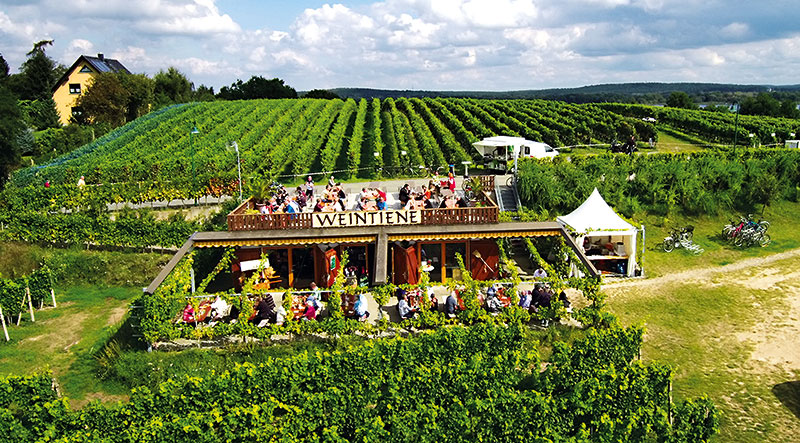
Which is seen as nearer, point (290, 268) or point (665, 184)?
point (290, 268)

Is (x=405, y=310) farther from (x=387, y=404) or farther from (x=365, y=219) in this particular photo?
(x=387, y=404)

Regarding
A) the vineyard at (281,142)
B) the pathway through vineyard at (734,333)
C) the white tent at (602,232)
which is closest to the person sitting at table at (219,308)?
the pathway through vineyard at (734,333)

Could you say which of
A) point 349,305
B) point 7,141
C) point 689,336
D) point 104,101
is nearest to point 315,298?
point 349,305

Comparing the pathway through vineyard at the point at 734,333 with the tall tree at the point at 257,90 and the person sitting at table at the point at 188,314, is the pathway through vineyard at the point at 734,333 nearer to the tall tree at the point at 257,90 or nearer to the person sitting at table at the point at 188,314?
the person sitting at table at the point at 188,314

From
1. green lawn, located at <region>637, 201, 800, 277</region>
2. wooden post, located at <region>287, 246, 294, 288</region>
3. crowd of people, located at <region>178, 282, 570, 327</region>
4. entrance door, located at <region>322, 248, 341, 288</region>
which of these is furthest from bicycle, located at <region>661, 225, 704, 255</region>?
wooden post, located at <region>287, 246, 294, 288</region>

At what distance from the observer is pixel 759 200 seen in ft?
96.4

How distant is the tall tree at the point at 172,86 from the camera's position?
98375 mm

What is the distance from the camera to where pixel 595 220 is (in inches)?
893

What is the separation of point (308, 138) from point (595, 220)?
33365 mm

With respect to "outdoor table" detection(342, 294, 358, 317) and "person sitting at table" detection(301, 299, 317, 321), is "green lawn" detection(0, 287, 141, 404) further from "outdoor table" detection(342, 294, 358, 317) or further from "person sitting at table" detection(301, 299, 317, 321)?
"outdoor table" detection(342, 294, 358, 317)

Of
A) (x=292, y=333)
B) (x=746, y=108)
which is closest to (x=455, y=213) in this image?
(x=292, y=333)

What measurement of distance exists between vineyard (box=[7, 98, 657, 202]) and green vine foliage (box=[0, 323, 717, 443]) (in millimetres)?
20360

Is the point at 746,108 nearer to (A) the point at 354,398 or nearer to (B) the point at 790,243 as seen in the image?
(B) the point at 790,243

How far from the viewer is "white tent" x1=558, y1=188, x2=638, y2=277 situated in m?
22.2
